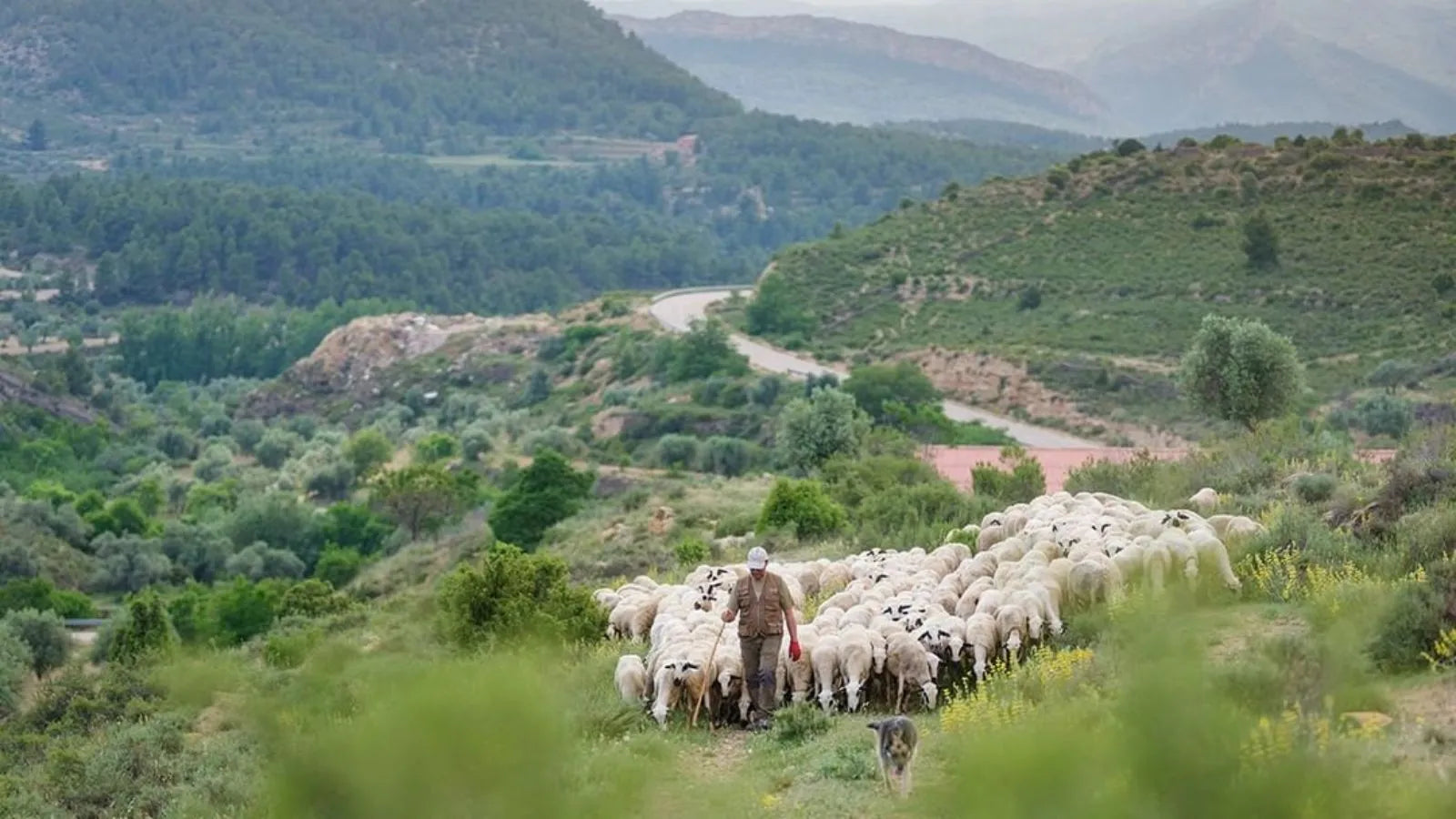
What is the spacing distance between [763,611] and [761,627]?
129 mm

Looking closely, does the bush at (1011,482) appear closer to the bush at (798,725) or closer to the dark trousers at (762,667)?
the dark trousers at (762,667)

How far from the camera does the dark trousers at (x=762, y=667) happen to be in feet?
46.5

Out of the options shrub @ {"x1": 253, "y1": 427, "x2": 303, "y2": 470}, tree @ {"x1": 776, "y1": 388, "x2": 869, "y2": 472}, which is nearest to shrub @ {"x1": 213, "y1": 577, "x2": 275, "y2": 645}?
tree @ {"x1": 776, "y1": 388, "x2": 869, "y2": 472}

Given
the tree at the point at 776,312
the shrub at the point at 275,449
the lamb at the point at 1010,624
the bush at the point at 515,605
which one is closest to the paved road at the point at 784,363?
the tree at the point at 776,312

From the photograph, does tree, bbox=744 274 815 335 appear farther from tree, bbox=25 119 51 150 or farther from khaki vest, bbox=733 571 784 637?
tree, bbox=25 119 51 150

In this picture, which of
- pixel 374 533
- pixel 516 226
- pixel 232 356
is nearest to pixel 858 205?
pixel 516 226

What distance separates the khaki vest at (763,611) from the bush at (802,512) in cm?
1323

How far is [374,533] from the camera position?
175 feet

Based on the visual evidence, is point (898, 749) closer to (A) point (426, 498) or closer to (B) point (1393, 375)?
(B) point (1393, 375)

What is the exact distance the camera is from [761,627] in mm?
Result: 14023

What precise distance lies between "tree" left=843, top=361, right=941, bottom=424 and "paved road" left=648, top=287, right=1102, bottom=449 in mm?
1028

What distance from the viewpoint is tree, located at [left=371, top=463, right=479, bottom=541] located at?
52.6 m

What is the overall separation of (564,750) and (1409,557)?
951cm

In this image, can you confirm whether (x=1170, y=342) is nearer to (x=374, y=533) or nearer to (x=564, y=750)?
(x=374, y=533)
